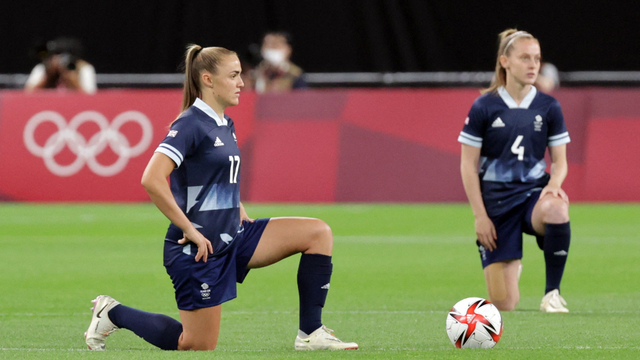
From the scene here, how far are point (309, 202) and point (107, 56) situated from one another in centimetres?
843

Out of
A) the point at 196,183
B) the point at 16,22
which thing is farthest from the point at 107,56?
the point at 196,183

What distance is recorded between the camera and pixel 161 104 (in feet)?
49.6

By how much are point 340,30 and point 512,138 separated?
45.6 feet

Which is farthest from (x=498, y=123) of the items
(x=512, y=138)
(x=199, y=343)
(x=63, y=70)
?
(x=63, y=70)

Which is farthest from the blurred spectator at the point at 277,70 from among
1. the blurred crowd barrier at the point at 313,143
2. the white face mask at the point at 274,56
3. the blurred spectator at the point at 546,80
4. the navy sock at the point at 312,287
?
the navy sock at the point at 312,287

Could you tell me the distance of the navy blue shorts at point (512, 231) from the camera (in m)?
6.95

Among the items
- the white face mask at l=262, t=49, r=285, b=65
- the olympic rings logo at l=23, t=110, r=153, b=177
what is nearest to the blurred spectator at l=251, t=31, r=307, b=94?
the white face mask at l=262, t=49, r=285, b=65

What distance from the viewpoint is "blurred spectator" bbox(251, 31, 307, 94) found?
1617 cm

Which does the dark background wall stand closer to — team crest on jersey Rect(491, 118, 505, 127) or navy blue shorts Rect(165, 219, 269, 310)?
team crest on jersey Rect(491, 118, 505, 127)

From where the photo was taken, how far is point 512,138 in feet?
22.9

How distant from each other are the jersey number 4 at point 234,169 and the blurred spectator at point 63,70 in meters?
11.1

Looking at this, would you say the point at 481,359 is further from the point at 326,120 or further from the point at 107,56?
the point at 107,56

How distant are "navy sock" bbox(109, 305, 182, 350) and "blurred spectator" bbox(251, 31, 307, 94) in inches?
421

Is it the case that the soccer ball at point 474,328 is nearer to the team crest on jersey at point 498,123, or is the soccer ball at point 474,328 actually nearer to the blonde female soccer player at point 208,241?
the blonde female soccer player at point 208,241
